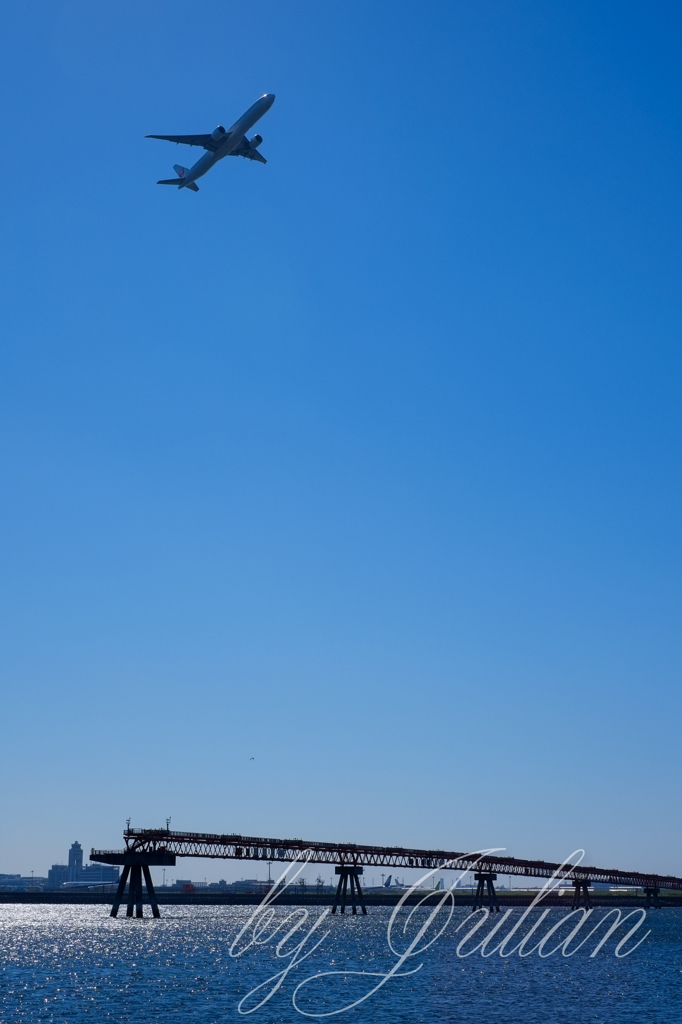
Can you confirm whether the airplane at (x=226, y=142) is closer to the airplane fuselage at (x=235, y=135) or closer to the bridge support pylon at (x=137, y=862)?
the airplane fuselage at (x=235, y=135)

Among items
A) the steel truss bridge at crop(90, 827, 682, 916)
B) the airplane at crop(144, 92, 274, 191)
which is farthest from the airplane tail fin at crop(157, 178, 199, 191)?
the steel truss bridge at crop(90, 827, 682, 916)

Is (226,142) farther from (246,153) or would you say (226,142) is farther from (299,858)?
(299,858)

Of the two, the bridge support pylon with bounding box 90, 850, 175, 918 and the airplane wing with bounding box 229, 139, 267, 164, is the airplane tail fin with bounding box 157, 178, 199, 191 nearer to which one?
the airplane wing with bounding box 229, 139, 267, 164

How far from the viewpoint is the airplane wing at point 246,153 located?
109625 mm

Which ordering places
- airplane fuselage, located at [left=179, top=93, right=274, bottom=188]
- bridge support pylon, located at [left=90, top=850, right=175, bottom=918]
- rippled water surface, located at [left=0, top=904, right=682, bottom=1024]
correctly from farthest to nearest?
1. bridge support pylon, located at [left=90, top=850, right=175, bottom=918]
2. airplane fuselage, located at [left=179, top=93, right=274, bottom=188]
3. rippled water surface, located at [left=0, top=904, right=682, bottom=1024]

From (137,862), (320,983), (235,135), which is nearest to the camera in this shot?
(320,983)

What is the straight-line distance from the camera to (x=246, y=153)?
11056 centimetres

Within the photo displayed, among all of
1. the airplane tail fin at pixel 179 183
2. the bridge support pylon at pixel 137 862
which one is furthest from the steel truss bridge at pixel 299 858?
the airplane tail fin at pixel 179 183

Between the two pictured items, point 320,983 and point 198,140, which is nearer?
point 320,983

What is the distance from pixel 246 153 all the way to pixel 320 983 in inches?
3327

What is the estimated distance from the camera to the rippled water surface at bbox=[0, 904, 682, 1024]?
5253cm

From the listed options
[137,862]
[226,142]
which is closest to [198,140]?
[226,142]

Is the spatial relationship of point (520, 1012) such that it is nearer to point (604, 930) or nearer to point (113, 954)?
point (113, 954)

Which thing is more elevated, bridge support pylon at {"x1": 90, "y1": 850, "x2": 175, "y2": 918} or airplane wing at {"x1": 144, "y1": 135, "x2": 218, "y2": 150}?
airplane wing at {"x1": 144, "y1": 135, "x2": 218, "y2": 150}
